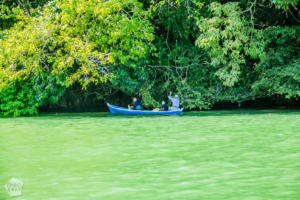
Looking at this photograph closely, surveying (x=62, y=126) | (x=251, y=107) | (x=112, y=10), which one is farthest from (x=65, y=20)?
(x=251, y=107)

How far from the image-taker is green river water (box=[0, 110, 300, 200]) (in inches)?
291

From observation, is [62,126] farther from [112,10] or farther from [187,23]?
[187,23]

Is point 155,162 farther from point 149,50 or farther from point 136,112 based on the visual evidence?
point 149,50

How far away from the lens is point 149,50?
942 inches

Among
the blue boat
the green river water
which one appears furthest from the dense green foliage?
the green river water

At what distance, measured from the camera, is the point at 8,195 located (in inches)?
286

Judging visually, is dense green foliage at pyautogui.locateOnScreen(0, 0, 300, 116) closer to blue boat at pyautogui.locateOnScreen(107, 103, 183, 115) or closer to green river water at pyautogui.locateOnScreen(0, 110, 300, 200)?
blue boat at pyautogui.locateOnScreen(107, 103, 183, 115)

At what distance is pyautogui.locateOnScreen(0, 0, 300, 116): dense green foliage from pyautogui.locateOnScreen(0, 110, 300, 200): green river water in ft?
19.9

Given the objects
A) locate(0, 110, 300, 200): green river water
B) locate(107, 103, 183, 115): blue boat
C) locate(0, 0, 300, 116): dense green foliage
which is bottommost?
locate(0, 110, 300, 200): green river water

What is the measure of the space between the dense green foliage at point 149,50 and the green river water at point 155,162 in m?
6.06

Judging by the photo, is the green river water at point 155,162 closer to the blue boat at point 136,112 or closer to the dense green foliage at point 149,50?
the dense green foliage at point 149,50

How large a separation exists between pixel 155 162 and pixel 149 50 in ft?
47.7

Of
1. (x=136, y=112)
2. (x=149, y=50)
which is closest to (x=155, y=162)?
(x=136, y=112)

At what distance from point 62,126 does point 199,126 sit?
16.4 feet
